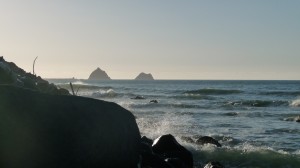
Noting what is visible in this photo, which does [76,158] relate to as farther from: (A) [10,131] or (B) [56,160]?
(A) [10,131]

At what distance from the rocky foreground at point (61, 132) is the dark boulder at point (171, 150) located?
454cm

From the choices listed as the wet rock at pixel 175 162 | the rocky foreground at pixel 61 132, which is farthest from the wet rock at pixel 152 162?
the rocky foreground at pixel 61 132

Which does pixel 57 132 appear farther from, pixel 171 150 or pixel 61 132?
pixel 171 150

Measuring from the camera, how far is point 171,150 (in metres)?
12.3

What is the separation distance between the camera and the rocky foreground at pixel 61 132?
6293 mm

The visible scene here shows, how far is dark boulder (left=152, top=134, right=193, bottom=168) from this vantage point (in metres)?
12.1

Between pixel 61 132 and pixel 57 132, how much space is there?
0.20ft

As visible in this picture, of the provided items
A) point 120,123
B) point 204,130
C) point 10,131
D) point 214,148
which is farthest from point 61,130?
point 204,130

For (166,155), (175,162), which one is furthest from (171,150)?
(175,162)

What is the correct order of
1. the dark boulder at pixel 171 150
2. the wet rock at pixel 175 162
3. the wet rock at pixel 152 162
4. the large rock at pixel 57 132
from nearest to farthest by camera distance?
the large rock at pixel 57 132 < the wet rock at pixel 152 162 < the wet rock at pixel 175 162 < the dark boulder at pixel 171 150

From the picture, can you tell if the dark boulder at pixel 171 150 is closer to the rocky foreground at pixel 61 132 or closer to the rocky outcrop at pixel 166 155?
the rocky outcrop at pixel 166 155

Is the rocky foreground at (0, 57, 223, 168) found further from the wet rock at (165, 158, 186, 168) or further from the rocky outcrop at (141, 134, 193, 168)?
the wet rock at (165, 158, 186, 168)

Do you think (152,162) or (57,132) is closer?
(57,132)

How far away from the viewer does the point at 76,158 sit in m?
6.64
